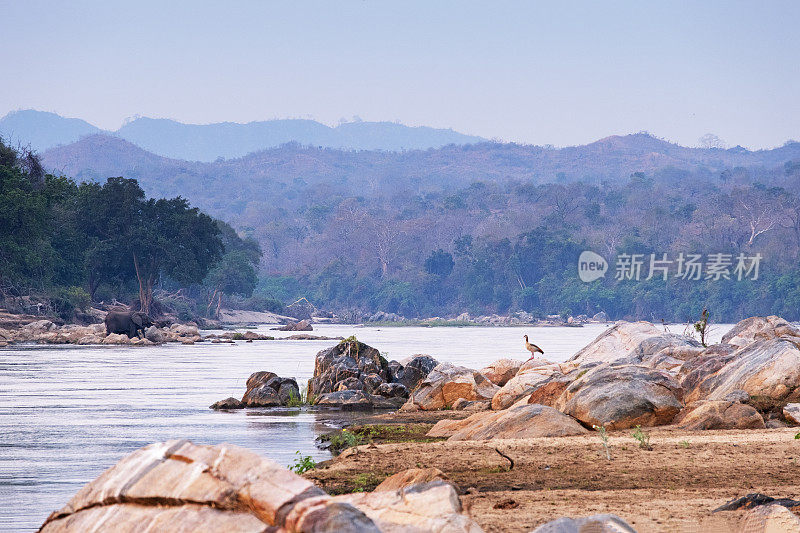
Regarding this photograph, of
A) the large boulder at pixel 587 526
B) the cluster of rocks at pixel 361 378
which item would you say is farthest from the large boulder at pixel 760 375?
the large boulder at pixel 587 526

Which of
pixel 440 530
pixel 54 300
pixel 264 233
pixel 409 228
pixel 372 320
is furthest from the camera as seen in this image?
pixel 264 233

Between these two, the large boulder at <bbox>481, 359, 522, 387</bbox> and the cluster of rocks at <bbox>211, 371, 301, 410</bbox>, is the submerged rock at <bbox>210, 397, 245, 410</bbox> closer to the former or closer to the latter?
the cluster of rocks at <bbox>211, 371, 301, 410</bbox>

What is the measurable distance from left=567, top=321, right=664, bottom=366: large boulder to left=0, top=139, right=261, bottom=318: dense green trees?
4837cm

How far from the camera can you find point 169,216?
82.2 m

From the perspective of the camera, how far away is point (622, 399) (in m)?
15.9

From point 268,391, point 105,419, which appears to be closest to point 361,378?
point 268,391

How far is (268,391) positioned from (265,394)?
161 mm

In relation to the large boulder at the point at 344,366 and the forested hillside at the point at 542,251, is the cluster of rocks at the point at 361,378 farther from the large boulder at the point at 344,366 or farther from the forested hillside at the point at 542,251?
the forested hillside at the point at 542,251

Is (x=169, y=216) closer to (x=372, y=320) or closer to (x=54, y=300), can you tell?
(x=54, y=300)

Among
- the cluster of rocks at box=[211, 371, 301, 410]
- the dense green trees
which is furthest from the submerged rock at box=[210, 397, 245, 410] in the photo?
the dense green trees

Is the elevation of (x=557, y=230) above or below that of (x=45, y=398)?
above

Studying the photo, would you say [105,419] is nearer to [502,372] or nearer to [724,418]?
[502,372]

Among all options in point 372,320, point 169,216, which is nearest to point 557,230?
point 372,320

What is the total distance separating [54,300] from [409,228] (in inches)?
3907
